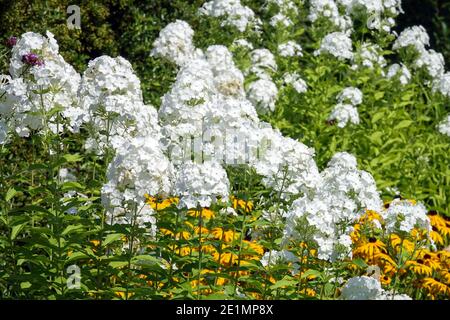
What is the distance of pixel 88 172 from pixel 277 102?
228 centimetres

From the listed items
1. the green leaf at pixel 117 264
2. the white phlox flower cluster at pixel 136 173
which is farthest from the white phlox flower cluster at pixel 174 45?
the white phlox flower cluster at pixel 136 173

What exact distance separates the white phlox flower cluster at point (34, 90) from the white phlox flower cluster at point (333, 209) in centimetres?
126

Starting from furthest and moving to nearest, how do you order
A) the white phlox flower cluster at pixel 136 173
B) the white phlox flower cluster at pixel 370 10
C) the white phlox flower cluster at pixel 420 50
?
the white phlox flower cluster at pixel 420 50, the white phlox flower cluster at pixel 370 10, the white phlox flower cluster at pixel 136 173

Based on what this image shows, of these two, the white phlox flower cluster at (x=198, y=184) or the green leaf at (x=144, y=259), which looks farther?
the green leaf at (x=144, y=259)

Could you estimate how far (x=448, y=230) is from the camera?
730 cm

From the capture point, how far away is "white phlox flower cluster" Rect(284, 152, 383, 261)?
472 cm

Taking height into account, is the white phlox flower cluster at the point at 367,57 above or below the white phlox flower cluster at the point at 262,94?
above

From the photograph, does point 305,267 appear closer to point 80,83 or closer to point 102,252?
point 102,252

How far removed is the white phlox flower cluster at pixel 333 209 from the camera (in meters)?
4.72

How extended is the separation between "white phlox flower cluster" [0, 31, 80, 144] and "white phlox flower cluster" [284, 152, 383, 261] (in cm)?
126

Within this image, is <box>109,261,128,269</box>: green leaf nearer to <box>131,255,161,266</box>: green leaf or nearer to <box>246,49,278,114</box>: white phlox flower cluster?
<box>131,255,161,266</box>: green leaf

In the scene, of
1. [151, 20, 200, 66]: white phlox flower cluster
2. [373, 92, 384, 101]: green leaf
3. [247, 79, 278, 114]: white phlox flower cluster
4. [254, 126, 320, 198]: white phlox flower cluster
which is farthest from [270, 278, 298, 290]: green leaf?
[373, 92, 384, 101]: green leaf

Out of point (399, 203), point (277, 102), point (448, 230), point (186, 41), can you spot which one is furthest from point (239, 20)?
point (399, 203)

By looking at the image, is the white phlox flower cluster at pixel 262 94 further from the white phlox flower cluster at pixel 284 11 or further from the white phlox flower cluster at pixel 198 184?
the white phlox flower cluster at pixel 198 184
